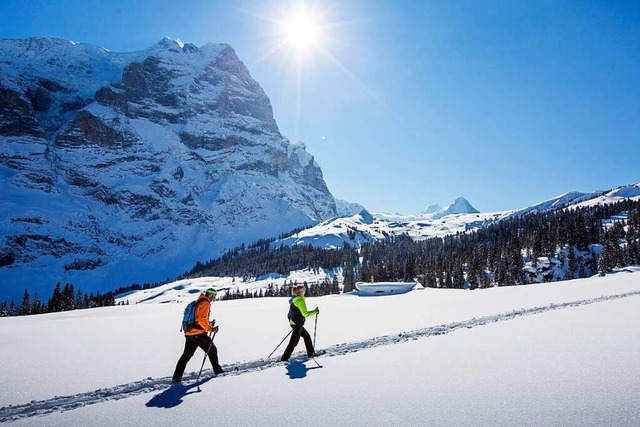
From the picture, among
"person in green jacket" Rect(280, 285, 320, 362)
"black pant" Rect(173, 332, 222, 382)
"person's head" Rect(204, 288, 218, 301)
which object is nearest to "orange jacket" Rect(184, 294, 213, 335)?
"black pant" Rect(173, 332, 222, 382)

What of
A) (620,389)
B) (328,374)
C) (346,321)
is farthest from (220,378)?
(346,321)

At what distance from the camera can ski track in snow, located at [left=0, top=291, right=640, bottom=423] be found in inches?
Answer: 304

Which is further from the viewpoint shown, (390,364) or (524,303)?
(524,303)

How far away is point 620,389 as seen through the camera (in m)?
6.90

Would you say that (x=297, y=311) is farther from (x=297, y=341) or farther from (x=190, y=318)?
(x=190, y=318)

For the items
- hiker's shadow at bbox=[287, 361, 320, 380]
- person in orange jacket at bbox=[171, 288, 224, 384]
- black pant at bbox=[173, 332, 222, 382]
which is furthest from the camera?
person in orange jacket at bbox=[171, 288, 224, 384]

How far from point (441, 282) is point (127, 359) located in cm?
10748

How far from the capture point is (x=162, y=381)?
31.4ft

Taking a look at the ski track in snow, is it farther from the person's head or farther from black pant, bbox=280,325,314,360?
the person's head

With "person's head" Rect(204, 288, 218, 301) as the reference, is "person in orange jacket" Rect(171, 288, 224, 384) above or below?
below

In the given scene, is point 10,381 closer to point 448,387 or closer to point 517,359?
point 448,387

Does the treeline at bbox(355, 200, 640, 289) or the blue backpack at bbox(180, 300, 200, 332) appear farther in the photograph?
the treeline at bbox(355, 200, 640, 289)

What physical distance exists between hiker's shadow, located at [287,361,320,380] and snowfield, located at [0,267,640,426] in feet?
0.10

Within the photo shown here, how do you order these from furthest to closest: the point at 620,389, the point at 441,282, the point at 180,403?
1. the point at 441,282
2. the point at 180,403
3. the point at 620,389
